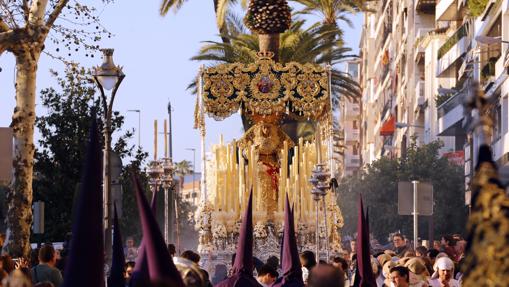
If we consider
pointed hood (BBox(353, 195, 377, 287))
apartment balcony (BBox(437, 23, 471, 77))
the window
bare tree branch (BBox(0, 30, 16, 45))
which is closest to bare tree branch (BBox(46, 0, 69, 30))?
bare tree branch (BBox(0, 30, 16, 45))

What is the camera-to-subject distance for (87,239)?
6.83 meters

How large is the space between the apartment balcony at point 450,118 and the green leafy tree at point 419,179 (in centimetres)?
78

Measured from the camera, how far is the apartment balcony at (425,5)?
7721 cm

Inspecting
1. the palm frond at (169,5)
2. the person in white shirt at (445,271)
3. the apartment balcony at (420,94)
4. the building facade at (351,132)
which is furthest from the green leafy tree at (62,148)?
the building facade at (351,132)

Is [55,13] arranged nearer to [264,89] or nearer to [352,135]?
[264,89]

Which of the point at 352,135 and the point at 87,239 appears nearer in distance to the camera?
the point at 87,239

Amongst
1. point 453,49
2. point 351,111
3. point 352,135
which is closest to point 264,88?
point 453,49

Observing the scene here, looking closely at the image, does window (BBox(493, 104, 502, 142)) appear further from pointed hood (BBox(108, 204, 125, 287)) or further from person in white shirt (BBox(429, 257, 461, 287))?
pointed hood (BBox(108, 204, 125, 287))

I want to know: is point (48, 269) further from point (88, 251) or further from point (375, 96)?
point (375, 96)

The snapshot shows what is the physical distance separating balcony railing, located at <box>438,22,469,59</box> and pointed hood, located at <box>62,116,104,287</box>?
52145 mm

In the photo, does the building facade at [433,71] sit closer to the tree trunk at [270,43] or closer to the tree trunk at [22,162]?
the tree trunk at [270,43]

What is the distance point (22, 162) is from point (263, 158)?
15.4 ft

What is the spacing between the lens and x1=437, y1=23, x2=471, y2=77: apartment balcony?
59228mm

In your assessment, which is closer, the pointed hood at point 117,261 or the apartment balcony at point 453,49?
the pointed hood at point 117,261
